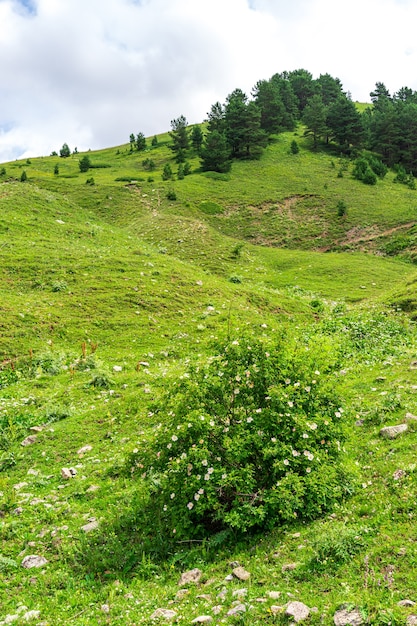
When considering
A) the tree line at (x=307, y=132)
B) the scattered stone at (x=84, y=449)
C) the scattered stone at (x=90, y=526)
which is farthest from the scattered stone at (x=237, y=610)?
the tree line at (x=307, y=132)

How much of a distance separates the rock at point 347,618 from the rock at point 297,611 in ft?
1.16

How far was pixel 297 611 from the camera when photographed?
5.09 meters

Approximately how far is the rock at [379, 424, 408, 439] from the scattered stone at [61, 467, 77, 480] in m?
7.39

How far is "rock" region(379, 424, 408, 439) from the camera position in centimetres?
930

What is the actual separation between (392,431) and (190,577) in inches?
211

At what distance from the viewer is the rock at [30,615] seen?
616 centimetres

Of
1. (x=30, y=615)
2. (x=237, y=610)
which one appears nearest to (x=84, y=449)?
(x=30, y=615)

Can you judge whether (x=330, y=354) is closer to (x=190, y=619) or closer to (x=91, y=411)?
(x=190, y=619)

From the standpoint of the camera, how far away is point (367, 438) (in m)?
9.70

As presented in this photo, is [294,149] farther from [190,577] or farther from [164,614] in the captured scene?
[164,614]

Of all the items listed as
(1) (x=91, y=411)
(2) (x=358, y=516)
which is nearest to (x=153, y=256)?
(1) (x=91, y=411)

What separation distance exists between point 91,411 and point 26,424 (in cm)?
195

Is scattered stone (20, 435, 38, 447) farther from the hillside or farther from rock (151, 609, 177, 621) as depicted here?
rock (151, 609, 177, 621)

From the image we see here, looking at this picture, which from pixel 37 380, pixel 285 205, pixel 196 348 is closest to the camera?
pixel 37 380
